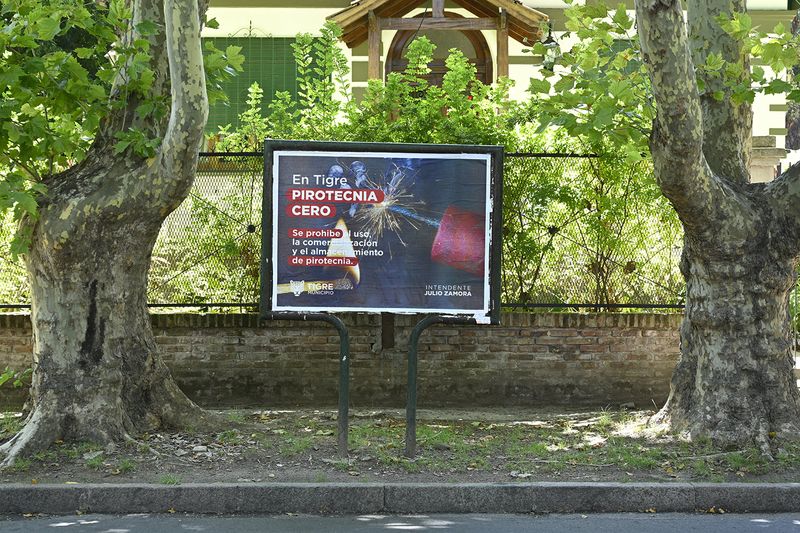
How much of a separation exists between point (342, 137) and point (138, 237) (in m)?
3.31

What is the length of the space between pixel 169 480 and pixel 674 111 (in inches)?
178

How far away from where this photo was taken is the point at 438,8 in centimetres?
1552

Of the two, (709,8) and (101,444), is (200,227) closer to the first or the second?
(101,444)

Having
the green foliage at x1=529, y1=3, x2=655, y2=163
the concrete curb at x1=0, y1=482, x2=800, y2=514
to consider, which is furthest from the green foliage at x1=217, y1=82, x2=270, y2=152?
the concrete curb at x1=0, y1=482, x2=800, y2=514

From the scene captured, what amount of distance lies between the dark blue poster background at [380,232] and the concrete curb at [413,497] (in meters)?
1.49

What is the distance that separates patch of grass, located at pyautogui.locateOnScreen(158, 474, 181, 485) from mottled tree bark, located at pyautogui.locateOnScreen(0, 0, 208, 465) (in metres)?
0.91

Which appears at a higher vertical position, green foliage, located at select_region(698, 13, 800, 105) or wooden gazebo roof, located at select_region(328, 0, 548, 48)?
wooden gazebo roof, located at select_region(328, 0, 548, 48)

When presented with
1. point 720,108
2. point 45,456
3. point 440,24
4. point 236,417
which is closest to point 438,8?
point 440,24

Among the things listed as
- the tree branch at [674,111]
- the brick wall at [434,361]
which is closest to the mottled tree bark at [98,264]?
the brick wall at [434,361]

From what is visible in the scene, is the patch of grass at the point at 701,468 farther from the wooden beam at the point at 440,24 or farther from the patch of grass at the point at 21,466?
the wooden beam at the point at 440,24

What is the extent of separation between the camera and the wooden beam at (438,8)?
1550 centimetres

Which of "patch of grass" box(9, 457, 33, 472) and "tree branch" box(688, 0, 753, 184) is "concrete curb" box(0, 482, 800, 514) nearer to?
"patch of grass" box(9, 457, 33, 472)

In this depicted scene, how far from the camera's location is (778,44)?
7.77 m

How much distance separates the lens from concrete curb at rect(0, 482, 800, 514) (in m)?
6.95
